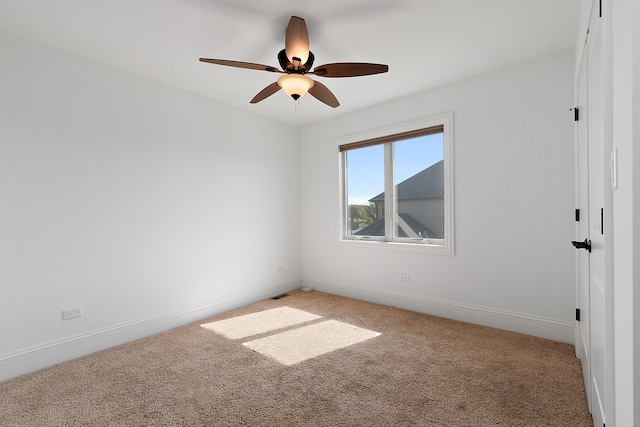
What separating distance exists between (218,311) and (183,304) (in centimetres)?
47

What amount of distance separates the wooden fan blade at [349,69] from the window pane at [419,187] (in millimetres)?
1705

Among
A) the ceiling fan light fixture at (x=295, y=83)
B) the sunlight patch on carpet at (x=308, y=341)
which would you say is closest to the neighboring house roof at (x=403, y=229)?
the sunlight patch on carpet at (x=308, y=341)

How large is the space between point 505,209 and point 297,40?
2.50 m

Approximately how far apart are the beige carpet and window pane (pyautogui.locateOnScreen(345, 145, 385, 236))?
1.51 meters

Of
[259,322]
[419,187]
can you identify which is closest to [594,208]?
[419,187]

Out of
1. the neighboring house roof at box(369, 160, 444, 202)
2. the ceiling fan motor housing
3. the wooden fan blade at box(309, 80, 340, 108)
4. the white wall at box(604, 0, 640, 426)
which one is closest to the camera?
the white wall at box(604, 0, 640, 426)

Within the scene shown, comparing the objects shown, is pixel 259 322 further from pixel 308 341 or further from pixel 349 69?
pixel 349 69

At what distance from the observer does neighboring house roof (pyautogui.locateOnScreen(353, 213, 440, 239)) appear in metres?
3.70

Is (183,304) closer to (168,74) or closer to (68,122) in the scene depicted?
(68,122)

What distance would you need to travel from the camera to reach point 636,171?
0.75 m

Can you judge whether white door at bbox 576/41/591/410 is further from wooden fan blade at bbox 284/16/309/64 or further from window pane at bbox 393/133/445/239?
wooden fan blade at bbox 284/16/309/64

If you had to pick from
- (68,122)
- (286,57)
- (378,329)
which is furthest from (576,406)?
(68,122)

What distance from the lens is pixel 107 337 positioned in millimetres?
2811

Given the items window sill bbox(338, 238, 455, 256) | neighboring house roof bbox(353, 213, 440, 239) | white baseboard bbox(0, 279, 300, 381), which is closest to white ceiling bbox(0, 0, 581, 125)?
neighboring house roof bbox(353, 213, 440, 239)
